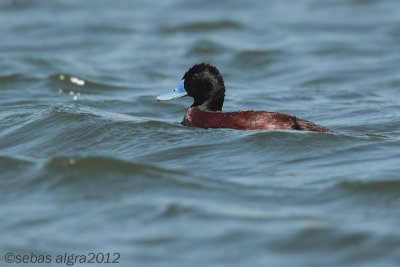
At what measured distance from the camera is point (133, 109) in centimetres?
1405

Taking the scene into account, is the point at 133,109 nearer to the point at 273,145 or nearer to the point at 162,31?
the point at 273,145

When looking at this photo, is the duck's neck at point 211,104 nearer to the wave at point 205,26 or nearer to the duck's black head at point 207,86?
the duck's black head at point 207,86

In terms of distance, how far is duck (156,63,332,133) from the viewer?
34.3 feet

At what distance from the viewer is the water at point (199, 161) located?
25.7 feet

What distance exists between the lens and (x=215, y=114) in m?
10.9

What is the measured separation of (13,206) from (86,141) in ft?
7.39

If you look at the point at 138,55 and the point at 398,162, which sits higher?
the point at 138,55

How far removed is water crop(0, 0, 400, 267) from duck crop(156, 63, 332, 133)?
3.9 inches

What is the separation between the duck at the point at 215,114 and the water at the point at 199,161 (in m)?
0.10

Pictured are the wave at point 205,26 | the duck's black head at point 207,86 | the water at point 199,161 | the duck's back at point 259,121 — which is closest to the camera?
the water at point 199,161

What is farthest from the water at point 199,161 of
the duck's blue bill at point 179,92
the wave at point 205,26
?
the wave at point 205,26

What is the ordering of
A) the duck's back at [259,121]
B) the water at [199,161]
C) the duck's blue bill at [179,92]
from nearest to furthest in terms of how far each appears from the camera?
the water at [199,161] → the duck's back at [259,121] → the duck's blue bill at [179,92]

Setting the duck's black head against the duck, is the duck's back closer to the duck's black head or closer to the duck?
the duck

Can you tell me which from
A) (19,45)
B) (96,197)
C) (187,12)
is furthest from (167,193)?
(187,12)
